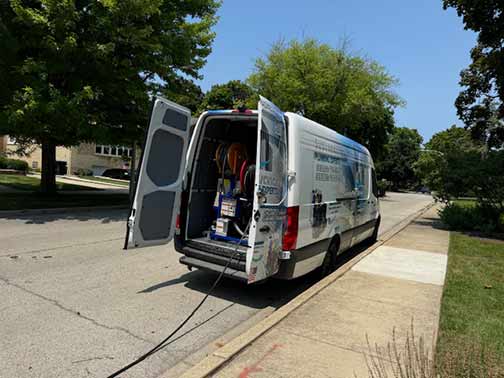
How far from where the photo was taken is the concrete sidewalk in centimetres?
343

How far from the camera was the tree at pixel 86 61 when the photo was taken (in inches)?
457

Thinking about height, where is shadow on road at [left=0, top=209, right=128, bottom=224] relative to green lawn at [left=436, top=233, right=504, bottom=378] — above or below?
above

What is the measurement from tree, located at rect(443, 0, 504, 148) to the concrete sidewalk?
10763mm

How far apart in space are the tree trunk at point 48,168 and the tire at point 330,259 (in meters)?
14.2

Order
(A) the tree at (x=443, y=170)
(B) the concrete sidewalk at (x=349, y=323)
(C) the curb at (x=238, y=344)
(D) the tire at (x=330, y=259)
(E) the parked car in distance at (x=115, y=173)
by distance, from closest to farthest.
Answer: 1. (C) the curb at (x=238, y=344)
2. (B) the concrete sidewalk at (x=349, y=323)
3. (D) the tire at (x=330, y=259)
4. (A) the tree at (x=443, y=170)
5. (E) the parked car in distance at (x=115, y=173)

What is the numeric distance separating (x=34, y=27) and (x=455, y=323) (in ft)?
44.9

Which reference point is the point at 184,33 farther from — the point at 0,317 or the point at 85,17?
the point at 0,317

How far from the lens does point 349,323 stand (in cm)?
449

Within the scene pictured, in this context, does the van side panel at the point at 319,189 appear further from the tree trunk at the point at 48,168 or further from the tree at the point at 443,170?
the tree trunk at the point at 48,168

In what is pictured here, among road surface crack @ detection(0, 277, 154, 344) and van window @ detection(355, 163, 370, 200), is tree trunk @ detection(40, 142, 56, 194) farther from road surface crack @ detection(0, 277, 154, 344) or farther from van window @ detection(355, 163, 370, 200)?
van window @ detection(355, 163, 370, 200)

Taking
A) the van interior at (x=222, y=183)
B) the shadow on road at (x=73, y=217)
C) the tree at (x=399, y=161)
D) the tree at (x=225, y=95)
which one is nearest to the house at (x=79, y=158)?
the tree at (x=225, y=95)

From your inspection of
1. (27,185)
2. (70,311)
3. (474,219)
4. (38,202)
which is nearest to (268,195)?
(70,311)

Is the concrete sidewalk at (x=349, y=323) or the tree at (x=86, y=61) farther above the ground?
the tree at (x=86, y=61)

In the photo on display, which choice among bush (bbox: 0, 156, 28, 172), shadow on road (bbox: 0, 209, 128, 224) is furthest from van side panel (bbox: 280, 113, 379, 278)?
bush (bbox: 0, 156, 28, 172)
